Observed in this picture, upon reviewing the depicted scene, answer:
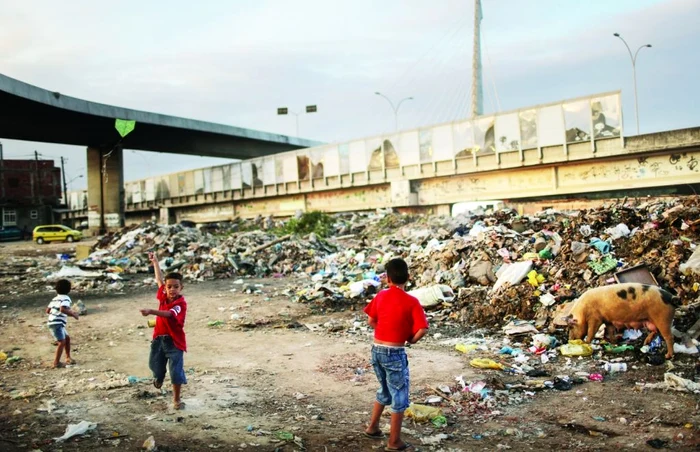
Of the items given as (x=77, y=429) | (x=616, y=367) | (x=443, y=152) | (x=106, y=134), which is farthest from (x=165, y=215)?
(x=616, y=367)

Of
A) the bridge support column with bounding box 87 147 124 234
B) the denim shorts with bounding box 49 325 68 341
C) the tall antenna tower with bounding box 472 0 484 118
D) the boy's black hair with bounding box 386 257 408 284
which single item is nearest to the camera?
the boy's black hair with bounding box 386 257 408 284

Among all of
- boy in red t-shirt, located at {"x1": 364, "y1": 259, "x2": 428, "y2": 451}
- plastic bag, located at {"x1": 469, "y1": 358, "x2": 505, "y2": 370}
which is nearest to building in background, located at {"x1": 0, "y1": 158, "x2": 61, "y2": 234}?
plastic bag, located at {"x1": 469, "y1": 358, "x2": 505, "y2": 370}

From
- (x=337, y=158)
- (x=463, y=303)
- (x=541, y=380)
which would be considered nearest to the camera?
(x=541, y=380)

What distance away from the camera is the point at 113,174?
35312 millimetres

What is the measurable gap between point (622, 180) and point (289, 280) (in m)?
13.8

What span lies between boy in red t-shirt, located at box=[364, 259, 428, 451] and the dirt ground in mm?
311

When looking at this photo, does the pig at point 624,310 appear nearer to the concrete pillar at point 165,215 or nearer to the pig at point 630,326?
the pig at point 630,326

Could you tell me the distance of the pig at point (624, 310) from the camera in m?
5.85

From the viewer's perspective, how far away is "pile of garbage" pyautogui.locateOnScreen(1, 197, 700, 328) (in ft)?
25.8

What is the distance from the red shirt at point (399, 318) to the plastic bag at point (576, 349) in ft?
10.7

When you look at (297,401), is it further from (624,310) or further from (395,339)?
(624,310)

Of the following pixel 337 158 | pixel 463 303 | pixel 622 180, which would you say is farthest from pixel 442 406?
pixel 337 158

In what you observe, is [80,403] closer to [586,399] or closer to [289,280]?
[586,399]

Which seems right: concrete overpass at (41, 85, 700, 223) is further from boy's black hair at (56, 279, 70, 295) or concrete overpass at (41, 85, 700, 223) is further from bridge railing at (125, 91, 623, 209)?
boy's black hair at (56, 279, 70, 295)
